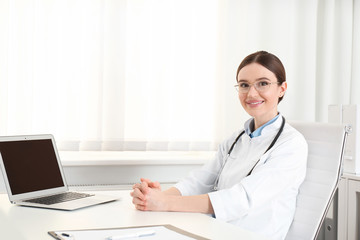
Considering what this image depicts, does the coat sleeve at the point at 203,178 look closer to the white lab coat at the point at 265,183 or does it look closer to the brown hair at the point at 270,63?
the white lab coat at the point at 265,183

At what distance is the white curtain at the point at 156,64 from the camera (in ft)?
8.21

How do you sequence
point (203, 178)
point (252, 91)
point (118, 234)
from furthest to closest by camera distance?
point (203, 178) → point (252, 91) → point (118, 234)

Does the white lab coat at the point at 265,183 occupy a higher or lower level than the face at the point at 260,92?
lower

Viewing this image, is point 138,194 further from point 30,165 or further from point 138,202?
point 30,165

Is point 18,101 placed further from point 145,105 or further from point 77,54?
point 145,105

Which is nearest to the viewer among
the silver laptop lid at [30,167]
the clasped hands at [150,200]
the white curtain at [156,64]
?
the clasped hands at [150,200]

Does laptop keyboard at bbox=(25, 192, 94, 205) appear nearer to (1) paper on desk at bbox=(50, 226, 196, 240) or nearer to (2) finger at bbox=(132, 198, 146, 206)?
(2) finger at bbox=(132, 198, 146, 206)

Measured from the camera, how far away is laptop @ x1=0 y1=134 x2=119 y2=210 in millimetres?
1609

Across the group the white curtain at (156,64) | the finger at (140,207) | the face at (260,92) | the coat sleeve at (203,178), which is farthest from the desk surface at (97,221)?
the white curtain at (156,64)

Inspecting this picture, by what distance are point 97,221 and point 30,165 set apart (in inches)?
19.1

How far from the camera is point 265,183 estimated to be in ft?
5.21

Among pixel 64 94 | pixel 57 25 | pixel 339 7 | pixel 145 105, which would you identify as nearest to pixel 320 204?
pixel 145 105

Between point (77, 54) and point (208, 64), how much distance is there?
2.67ft

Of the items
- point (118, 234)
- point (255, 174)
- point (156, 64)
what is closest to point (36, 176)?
point (118, 234)
